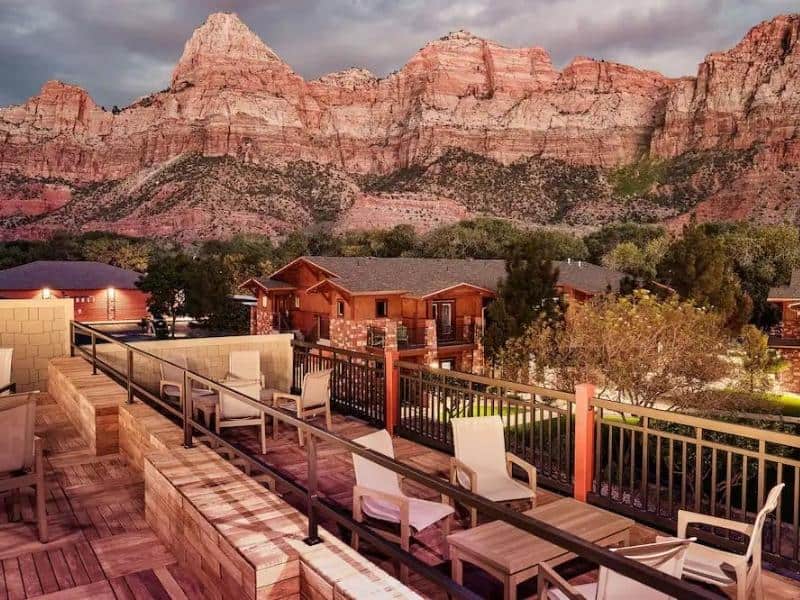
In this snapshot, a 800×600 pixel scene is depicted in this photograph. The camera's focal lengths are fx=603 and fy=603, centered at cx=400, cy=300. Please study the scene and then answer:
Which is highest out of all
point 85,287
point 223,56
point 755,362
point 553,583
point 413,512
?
point 223,56

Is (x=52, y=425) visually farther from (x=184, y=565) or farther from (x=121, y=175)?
(x=121, y=175)

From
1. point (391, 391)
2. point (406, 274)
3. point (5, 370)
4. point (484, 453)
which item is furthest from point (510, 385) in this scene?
point (406, 274)

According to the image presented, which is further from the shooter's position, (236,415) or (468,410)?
(468,410)

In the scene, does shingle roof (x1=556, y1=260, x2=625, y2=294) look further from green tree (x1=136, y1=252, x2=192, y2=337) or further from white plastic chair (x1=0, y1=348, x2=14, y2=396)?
white plastic chair (x1=0, y1=348, x2=14, y2=396)

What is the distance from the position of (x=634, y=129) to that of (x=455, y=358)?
90219 millimetres

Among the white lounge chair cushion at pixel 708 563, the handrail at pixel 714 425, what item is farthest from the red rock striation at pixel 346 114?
the white lounge chair cushion at pixel 708 563

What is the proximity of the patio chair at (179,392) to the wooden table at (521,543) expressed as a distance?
3.64 metres

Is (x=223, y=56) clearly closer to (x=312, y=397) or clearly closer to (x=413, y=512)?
(x=312, y=397)

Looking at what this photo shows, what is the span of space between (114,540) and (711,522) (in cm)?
396

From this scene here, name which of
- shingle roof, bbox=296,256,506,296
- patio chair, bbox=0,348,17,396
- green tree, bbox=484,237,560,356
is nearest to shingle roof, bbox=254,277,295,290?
shingle roof, bbox=296,256,506,296

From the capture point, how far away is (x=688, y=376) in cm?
1817

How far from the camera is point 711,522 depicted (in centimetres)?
343

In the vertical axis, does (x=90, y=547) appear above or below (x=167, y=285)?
below

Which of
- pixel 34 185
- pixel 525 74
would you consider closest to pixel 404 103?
pixel 525 74
